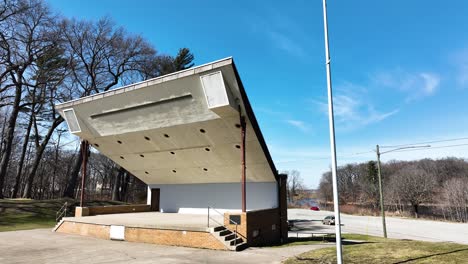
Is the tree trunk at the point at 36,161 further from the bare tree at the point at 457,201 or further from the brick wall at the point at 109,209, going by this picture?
the bare tree at the point at 457,201

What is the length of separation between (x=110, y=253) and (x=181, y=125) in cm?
709

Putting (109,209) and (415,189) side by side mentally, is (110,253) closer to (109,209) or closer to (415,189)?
(109,209)

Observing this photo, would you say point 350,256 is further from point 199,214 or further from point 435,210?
point 435,210

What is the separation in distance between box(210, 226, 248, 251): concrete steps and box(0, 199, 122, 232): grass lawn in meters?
14.1

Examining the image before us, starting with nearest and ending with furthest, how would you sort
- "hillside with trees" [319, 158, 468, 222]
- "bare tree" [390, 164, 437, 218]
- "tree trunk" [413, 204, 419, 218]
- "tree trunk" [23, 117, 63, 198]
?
1. "tree trunk" [23, 117, 63, 198]
2. "hillside with trees" [319, 158, 468, 222]
3. "tree trunk" [413, 204, 419, 218]
4. "bare tree" [390, 164, 437, 218]

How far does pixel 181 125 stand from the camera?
16078 millimetres

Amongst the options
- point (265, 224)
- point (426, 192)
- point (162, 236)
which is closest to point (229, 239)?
point (162, 236)

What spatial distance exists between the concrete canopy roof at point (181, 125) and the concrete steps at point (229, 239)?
16.1 ft

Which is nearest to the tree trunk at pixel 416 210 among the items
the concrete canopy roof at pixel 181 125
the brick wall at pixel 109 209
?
the concrete canopy roof at pixel 181 125

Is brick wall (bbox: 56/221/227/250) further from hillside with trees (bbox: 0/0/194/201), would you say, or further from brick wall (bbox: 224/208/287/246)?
hillside with trees (bbox: 0/0/194/201)

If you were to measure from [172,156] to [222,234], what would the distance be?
26.4 ft

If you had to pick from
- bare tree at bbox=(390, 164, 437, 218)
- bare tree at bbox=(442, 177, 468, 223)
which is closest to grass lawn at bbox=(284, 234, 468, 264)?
bare tree at bbox=(442, 177, 468, 223)

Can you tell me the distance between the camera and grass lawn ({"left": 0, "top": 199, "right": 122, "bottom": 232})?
19945mm

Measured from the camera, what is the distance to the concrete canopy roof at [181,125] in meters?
13.3
